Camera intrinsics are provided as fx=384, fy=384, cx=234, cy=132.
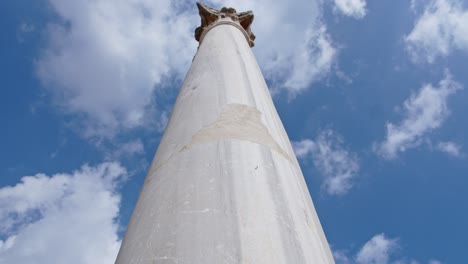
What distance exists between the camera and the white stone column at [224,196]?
359 cm

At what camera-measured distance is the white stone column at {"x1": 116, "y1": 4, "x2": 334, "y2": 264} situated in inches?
141

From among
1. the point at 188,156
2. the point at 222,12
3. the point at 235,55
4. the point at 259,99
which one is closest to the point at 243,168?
the point at 188,156

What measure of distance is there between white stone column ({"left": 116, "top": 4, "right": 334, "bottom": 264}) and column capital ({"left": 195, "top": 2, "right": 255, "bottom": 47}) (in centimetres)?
737

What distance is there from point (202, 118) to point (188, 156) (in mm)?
1032

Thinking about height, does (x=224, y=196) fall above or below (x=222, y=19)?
below

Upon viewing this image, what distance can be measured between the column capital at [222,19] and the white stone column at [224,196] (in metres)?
7.37

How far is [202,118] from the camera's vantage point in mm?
5918

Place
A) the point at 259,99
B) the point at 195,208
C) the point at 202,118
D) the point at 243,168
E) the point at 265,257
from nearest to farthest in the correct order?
the point at 265,257 → the point at 195,208 → the point at 243,168 → the point at 202,118 → the point at 259,99

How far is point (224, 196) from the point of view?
4.15m

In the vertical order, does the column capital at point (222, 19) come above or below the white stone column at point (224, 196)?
above

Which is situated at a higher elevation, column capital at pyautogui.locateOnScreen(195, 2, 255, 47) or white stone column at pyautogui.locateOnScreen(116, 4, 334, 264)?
column capital at pyautogui.locateOnScreen(195, 2, 255, 47)

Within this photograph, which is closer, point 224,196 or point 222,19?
point 224,196

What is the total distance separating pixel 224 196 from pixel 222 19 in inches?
426

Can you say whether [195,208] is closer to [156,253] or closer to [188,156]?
[156,253]
